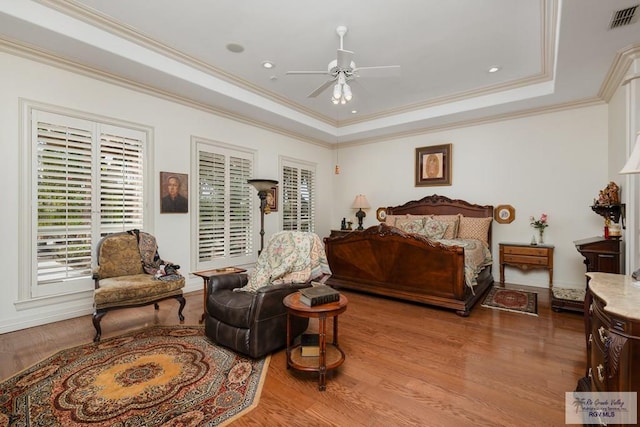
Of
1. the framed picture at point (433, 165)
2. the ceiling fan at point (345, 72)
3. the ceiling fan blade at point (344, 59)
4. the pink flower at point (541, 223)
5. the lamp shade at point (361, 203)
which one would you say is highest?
the ceiling fan blade at point (344, 59)

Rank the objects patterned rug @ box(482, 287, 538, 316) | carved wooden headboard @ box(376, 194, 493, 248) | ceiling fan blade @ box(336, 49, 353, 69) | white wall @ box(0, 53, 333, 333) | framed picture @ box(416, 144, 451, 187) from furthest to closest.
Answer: framed picture @ box(416, 144, 451, 187) → carved wooden headboard @ box(376, 194, 493, 248) → patterned rug @ box(482, 287, 538, 316) → white wall @ box(0, 53, 333, 333) → ceiling fan blade @ box(336, 49, 353, 69)

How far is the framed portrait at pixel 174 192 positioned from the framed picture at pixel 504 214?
5.26 m

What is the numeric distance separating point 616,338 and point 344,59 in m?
2.84

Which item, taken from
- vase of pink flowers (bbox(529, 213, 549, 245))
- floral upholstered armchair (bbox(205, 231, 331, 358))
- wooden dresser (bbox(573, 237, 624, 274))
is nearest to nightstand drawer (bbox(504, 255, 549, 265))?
vase of pink flowers (bbox(529, 213, 549, 245))

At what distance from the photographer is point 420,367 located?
2.39 m

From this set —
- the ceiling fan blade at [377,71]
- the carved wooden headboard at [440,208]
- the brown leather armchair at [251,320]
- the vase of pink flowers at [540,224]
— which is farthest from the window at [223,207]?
the vase of pink flowers at [540,224]

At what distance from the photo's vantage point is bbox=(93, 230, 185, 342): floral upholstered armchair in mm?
2896

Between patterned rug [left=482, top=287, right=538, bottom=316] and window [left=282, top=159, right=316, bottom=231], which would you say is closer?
patterned rug [left=482, top=287, right=538, bottom=316]

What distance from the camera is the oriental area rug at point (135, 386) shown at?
1.80 meters

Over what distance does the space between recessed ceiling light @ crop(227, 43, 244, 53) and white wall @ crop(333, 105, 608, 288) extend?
3898 millimetres

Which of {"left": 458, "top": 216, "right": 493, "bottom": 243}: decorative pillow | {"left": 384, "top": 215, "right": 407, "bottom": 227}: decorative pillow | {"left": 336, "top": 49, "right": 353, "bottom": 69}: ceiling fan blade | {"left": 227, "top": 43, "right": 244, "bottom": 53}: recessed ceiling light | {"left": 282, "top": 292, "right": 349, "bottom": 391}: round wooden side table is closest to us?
{"left": 282, "top": 292, "right": 349, "bottom": 391}: round wooden side table

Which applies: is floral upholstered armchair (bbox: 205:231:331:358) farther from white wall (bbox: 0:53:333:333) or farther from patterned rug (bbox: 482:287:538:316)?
patterned rug (bbox: 482:287:538:316)

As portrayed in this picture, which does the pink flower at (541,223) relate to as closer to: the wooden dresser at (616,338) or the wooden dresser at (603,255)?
the wooden dresser at (603,255)

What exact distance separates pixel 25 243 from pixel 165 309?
5.34ft
